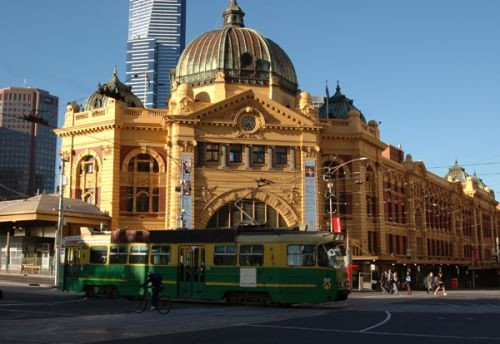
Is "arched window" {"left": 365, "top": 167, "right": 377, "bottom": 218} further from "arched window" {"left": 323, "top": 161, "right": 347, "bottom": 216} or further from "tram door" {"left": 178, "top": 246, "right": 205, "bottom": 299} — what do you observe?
"tram door" {"left": 178, "top": 246, "right": 205, "bottom": 299}

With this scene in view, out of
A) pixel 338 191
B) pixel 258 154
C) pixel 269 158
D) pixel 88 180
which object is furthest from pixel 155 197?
pixel 338 191

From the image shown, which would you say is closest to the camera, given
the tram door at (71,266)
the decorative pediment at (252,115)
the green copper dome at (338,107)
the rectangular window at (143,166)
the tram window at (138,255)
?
the tram window at (138,255)

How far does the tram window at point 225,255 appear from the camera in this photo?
2895 cm

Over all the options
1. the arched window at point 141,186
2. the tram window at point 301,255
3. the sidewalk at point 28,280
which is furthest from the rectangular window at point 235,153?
the tram window at point 301,255

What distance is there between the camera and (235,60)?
59719 millimetres

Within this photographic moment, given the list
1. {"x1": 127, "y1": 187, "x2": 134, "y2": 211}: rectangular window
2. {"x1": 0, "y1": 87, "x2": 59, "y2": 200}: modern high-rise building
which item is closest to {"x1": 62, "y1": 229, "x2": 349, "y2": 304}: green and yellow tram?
{"x1": 127, "y1": 187, "x2": 134, "y2": 211}: rectangular window

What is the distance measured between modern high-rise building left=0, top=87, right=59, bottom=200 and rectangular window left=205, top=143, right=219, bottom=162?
359 feet

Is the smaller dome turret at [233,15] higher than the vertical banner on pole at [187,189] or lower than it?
higher

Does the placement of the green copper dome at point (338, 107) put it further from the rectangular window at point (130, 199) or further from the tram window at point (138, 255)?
the tram window at point (138, 255)

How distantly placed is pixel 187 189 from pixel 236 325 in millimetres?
31741

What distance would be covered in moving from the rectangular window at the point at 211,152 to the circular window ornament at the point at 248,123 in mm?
3006

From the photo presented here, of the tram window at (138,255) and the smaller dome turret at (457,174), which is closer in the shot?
the tram window at (138,255)

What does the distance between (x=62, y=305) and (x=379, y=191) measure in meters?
40.8

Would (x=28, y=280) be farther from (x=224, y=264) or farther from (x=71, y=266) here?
(x=224, y=264)
